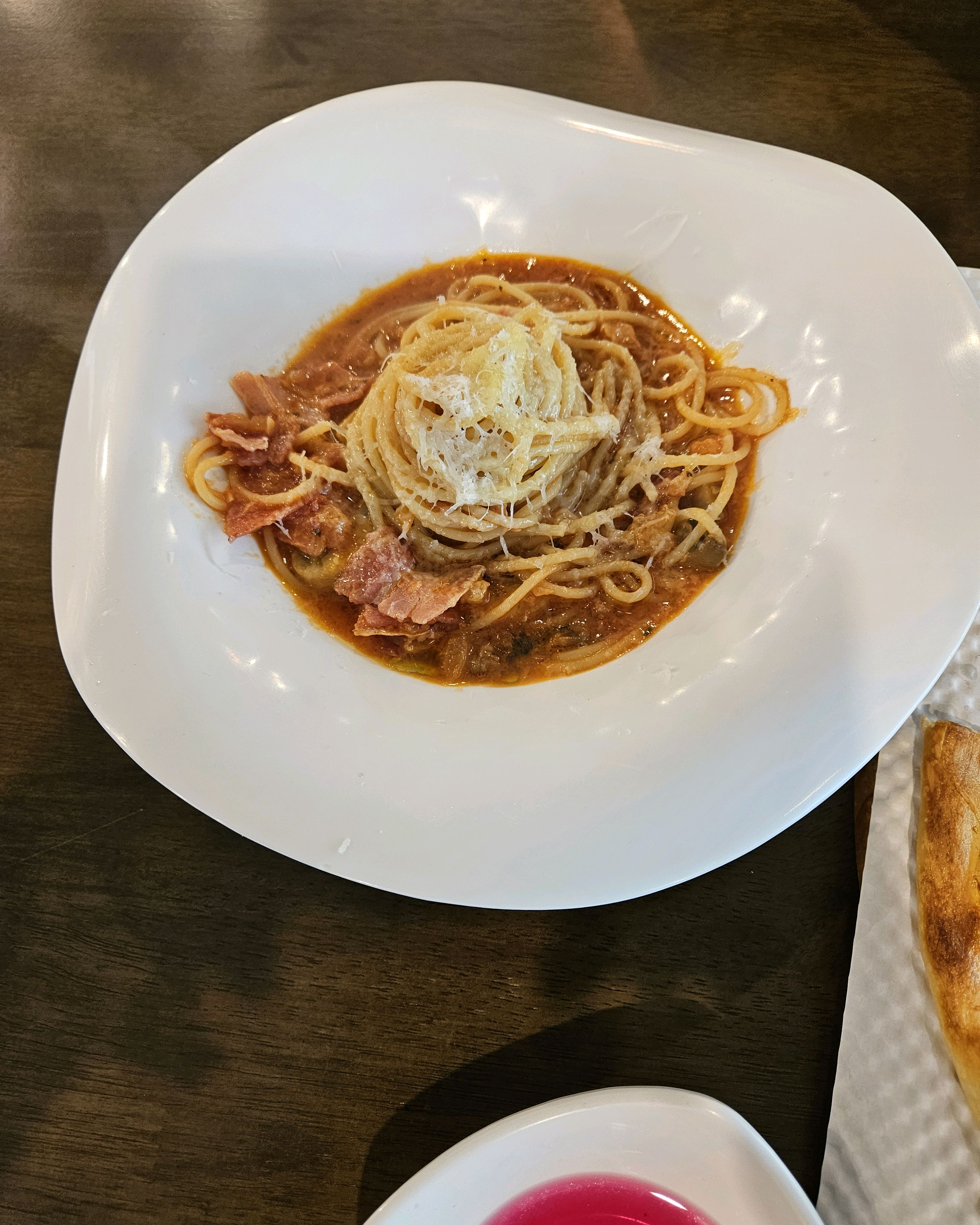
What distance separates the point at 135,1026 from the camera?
2.37 metres

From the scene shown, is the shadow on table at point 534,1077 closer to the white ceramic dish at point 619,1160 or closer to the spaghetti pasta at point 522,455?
the white ceramic dish at point 619,1160

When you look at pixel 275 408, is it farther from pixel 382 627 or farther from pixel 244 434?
pixel 382 627

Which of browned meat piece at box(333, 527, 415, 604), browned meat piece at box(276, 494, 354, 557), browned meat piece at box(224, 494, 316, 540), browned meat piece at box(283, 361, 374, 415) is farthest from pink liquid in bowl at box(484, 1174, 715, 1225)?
browned meat piece at box(283, 361, 374, 415)

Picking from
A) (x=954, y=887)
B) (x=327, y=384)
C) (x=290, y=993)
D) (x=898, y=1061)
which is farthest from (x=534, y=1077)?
(x=327, y=384)

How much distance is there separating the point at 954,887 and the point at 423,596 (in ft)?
6.41

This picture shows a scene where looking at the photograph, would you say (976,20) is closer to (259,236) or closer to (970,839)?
(259,236)

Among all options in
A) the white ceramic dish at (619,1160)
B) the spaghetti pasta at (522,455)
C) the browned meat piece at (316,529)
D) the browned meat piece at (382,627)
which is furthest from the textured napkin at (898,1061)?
the browned meat piece at (316,529)

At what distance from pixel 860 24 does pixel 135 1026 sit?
5.18 m

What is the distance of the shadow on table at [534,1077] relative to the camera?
2.25m

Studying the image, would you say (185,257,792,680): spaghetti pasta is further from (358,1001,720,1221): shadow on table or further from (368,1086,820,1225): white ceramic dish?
(368,1086,820,1225): white ceramic dish

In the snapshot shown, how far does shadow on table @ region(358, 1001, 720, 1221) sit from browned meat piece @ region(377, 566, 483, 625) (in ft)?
4.84

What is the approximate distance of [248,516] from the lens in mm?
2760

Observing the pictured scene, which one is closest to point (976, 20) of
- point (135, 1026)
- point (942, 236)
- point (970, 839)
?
point (942, 236)

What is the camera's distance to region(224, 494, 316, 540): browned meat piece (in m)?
2.73
